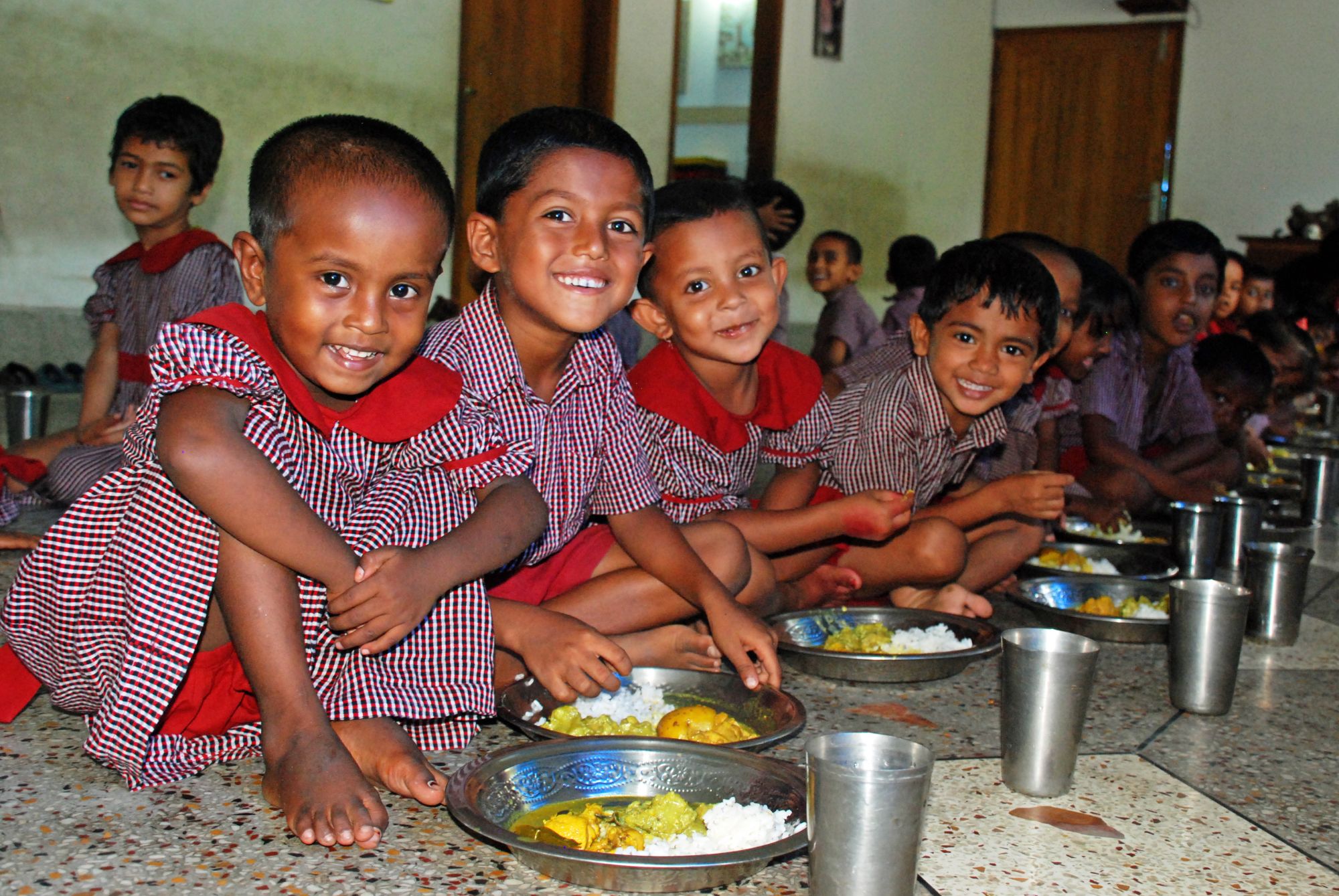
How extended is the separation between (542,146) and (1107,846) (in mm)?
1195

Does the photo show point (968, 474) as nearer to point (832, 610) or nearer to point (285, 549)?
point (832, 610)

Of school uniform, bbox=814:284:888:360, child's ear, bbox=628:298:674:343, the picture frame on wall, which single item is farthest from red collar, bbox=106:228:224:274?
the picture frame on wall

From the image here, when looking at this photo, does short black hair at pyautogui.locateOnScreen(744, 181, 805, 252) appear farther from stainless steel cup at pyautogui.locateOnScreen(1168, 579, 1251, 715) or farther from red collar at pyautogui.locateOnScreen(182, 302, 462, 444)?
red collar at pyautogui.locateOnScreen(182, 302, 462, 444)

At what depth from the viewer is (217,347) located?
136 centimetres

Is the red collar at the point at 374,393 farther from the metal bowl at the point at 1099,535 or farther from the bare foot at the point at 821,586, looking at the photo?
the metal bowl at the point at 1099,535

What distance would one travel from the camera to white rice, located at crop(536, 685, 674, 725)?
1662mm

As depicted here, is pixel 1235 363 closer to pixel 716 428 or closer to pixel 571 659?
pixel 716 428

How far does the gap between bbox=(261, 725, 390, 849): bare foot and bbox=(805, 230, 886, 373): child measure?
4255mm

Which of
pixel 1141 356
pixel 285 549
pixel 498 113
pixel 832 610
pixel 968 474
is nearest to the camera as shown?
pixel 285 549

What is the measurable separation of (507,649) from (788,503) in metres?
0.87

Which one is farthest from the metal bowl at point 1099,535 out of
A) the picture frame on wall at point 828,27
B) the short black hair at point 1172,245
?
the picture frame on wall at point 828,27

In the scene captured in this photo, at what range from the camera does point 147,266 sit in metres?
3.17

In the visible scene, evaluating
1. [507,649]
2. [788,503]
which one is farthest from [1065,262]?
[507,649]

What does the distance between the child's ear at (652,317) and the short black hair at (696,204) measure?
26 millimetres
